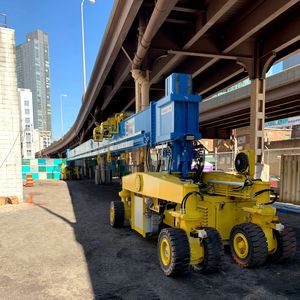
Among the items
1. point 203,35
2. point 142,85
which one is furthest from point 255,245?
point 203,35

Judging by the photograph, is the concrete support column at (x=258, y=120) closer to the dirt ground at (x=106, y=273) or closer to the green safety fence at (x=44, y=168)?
the dirt ground at (x=106, y=273)

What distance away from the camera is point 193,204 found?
15.8ft

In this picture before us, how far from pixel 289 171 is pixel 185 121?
9974 millimetres

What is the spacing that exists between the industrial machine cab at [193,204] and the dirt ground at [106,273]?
29 centimetres

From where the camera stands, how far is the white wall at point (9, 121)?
13.5 meters

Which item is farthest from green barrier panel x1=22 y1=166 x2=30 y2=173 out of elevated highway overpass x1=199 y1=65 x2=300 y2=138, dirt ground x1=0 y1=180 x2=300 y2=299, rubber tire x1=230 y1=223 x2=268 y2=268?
rubber tire x1=230 y1=223 x2=268 y2=268

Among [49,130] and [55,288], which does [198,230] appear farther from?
[49,130]

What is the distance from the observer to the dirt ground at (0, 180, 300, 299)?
4285 millimetres

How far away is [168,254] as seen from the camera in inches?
193

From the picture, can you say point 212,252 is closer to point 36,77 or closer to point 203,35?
point 203,35

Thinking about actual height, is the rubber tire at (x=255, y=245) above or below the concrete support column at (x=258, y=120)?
below

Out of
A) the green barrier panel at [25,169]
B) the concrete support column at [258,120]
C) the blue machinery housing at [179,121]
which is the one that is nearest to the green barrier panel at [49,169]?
the green barrier panel at [25,169]

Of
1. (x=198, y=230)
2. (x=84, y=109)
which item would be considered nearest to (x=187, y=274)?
(x=198, y=230)

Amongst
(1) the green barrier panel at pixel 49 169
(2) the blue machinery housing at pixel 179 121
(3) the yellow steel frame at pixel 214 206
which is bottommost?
(1) the green barrier panel at pixel 49 169
